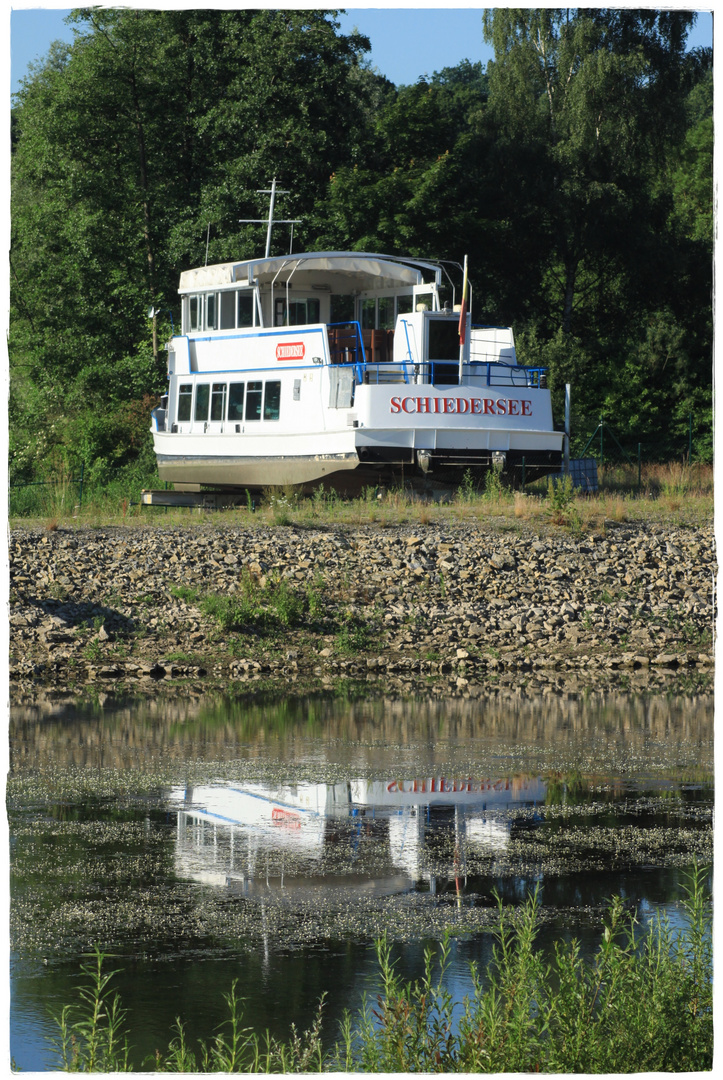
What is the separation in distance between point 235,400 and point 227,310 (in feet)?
7.58

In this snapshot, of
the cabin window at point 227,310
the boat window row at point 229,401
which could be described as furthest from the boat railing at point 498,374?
the cabin window at point 227,310

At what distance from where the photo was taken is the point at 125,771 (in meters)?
12.0

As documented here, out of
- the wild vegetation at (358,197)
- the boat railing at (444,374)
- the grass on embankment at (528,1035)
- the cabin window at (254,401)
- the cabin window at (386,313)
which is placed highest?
the wild vegetation at (358,197)

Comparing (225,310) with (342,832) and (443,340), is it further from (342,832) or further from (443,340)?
(342,832)

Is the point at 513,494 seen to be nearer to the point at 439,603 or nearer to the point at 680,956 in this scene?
the point at 439,603

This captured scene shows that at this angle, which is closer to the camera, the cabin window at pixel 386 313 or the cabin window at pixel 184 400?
the cabin window at pixel 386 313

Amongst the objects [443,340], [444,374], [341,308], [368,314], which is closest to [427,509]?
[444,374]

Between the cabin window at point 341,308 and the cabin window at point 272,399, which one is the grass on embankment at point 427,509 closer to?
the cabin window at point 272,399

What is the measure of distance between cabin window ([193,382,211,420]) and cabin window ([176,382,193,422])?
1.19 ft

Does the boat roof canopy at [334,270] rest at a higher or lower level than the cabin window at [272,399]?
higher

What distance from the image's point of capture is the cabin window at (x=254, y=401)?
30.2m

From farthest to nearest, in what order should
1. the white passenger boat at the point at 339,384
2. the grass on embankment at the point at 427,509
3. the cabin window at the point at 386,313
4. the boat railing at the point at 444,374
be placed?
the cabin window at the point at 386,313, the boat railing at the point at 444,374, the white passenger boat at the point at 339,384, the grass on embankment at the point at 427,509

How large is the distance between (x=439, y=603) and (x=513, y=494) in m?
7.40

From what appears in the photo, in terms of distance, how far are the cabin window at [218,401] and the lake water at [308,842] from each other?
16914mm
